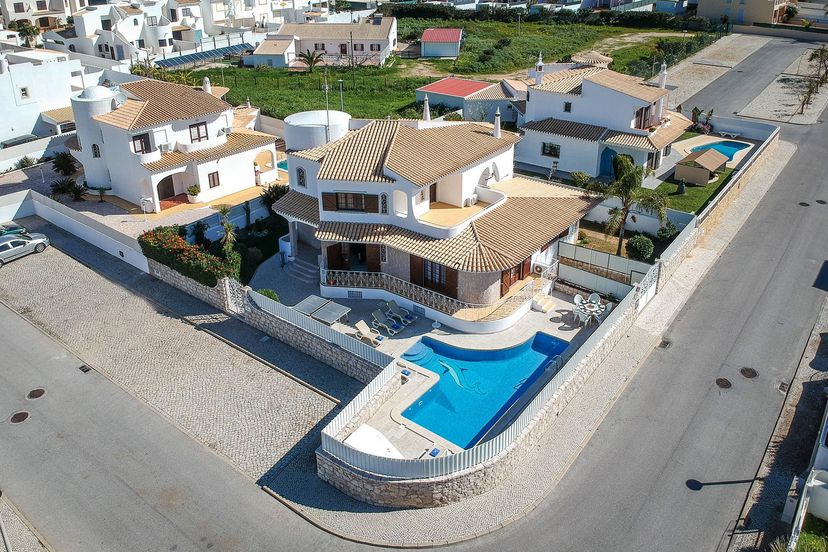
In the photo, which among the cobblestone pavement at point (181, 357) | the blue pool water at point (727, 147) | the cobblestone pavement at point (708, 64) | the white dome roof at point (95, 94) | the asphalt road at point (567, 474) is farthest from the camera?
the cobblestone pavement at point (708, 64)

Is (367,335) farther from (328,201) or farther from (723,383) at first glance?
(723,383)

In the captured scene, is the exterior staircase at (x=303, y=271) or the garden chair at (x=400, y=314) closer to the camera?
the garden chair at (x=400, y=314)

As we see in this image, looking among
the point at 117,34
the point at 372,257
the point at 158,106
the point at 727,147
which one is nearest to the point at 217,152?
the point at 158,106

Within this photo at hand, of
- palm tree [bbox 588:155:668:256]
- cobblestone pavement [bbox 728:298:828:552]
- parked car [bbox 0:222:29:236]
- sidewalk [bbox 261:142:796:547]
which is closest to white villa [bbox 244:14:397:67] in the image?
parked car [bbox 0:222:29:236]

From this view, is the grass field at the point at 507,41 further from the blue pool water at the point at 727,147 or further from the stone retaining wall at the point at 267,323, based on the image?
the stone retaining wall at the point at 267,323

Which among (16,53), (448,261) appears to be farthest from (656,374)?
(16,53)

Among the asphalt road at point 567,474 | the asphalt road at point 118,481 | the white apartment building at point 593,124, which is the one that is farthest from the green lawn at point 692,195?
the asphalt road at point 118,481
